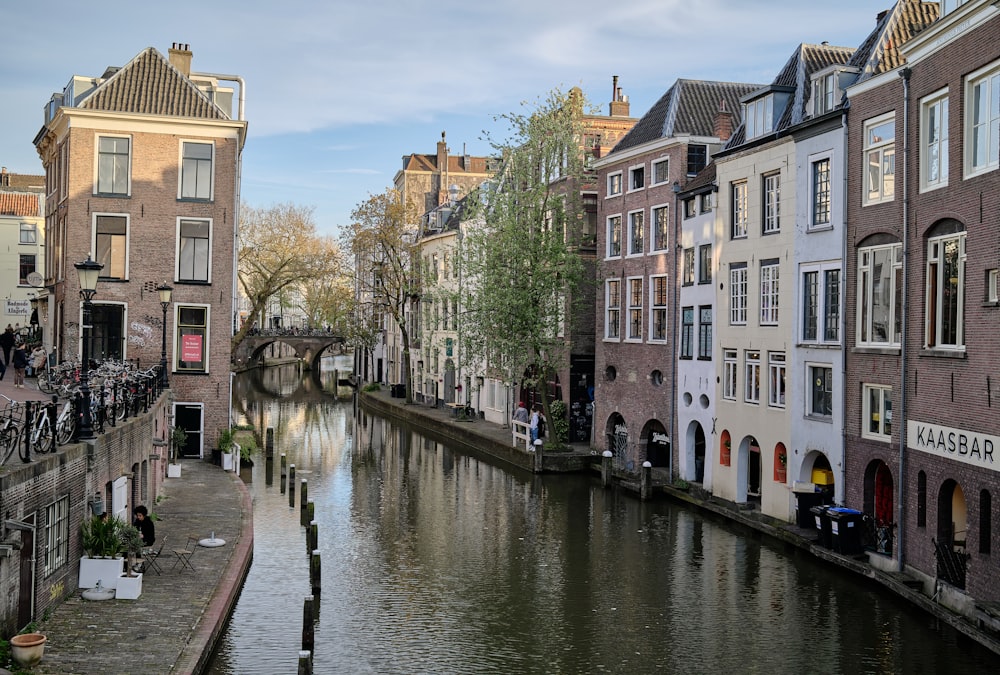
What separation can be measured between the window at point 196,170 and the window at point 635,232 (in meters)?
16.6

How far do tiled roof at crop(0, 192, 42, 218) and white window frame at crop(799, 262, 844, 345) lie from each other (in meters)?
57.8

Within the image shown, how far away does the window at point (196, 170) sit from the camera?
37406mm

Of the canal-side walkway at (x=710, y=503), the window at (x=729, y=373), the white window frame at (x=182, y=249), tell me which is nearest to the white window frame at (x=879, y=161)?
the window at (x=729, y=373)

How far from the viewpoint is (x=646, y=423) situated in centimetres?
3906

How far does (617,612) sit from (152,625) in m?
9.76

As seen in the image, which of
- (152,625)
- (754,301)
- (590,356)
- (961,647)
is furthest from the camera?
(590,356)

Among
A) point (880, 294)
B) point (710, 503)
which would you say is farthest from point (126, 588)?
point (710, 503)

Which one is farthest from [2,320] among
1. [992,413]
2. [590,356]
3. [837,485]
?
[992,413]

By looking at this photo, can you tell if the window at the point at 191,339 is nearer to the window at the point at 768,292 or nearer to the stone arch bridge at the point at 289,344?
the window at the point at 768,292

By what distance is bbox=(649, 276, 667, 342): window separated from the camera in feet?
127

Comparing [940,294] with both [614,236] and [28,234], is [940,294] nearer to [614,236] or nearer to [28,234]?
[614,236]

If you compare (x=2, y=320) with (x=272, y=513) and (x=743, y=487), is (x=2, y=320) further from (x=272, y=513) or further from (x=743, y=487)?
(x=743, y=487)

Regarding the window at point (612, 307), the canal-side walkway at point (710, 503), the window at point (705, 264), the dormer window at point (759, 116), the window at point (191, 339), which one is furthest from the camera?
the window at point (612, 307)

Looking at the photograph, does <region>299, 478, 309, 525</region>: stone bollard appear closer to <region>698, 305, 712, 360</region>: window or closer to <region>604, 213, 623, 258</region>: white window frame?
<region>698, 305, 712, 360</region>: window
